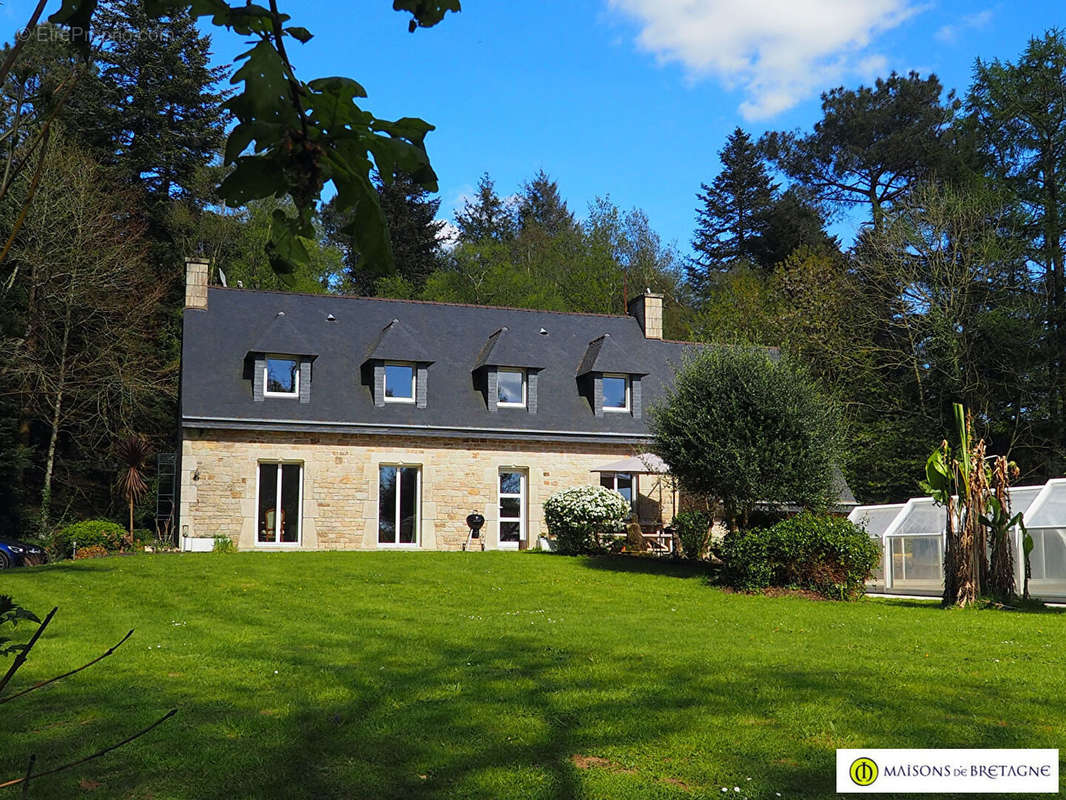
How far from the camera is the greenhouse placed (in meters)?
15.1

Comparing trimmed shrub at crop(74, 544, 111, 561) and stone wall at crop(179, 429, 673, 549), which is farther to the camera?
stone wall at crop(179, 429, 673, 549)

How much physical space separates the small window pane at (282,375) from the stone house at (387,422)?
0.12 feet

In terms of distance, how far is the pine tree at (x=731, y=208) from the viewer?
47844 millimetres

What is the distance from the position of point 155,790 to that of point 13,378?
26.4 m

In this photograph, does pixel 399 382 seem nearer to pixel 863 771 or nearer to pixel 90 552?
pixel 90 552

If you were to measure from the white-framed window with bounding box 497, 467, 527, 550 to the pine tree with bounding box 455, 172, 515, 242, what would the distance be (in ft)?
101

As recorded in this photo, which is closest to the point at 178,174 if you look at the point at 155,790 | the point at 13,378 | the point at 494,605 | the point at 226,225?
the point at 226,225

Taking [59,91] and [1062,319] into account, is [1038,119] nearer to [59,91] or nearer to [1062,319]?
[1062,319]

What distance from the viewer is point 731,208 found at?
4862 cm

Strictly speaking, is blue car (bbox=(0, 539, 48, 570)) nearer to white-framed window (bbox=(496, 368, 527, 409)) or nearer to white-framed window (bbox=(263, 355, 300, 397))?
white-framed window (bbox=(263, 355, 300, 397))

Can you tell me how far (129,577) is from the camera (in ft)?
53.6

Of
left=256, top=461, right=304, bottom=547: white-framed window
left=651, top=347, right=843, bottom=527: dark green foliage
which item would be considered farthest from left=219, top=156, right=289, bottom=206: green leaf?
left=256, top=461, right=304, bottom=547: white-framed window

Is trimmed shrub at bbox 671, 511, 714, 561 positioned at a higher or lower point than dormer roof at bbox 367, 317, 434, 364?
lower

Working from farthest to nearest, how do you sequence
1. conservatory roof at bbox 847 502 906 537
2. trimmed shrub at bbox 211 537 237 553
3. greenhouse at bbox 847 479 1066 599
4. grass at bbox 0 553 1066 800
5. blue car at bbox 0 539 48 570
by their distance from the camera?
trimmed shrub at bbox 211 537 237 553
blue car at bbox 0 539 48 570
conservatory roof at bbox 847 502 906 537
greenhouse at bbox 847 479 1066 599
grass at bbox 0 553 1066 800
